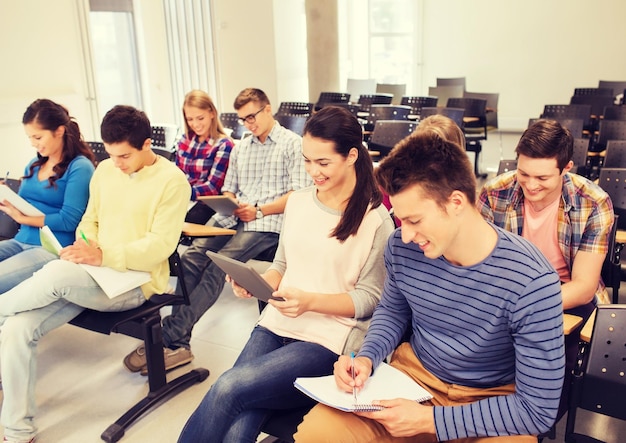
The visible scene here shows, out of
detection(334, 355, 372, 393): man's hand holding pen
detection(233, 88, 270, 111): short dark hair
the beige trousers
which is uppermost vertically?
detection(233, 88, 270, 111): short dark hair

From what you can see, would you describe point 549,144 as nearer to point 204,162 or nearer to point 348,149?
point 348,149

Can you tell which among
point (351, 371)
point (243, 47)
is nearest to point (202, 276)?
point (351, 371)

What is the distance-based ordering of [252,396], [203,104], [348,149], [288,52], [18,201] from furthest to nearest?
[288,52] → [203,104] → [18,201] → [348,149] → [252,396]

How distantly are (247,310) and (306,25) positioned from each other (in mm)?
6593

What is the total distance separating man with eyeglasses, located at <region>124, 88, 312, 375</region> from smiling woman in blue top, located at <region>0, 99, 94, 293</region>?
64 cm

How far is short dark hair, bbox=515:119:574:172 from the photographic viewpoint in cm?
210

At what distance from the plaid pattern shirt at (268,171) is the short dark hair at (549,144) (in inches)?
51.0

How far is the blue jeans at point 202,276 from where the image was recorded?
3010 mm

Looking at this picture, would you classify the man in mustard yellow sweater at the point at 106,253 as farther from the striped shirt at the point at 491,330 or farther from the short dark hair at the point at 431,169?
the short dark hair at the point at 431,169

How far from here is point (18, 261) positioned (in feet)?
9.27

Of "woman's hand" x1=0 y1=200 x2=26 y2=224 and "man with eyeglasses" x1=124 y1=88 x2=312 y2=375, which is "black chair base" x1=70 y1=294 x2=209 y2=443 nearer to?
"man with eyeglasses" x1=124 y1=88 x2=312 y2=375

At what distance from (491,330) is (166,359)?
1973 mm

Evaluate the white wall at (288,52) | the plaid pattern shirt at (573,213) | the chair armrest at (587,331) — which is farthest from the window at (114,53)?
the chair armrest at (587,331)

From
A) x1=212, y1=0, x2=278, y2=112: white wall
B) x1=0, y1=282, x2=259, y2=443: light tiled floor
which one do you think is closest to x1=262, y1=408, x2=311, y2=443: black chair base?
x1=0, y1=282, x2=259, y2=443: light tiled floor
